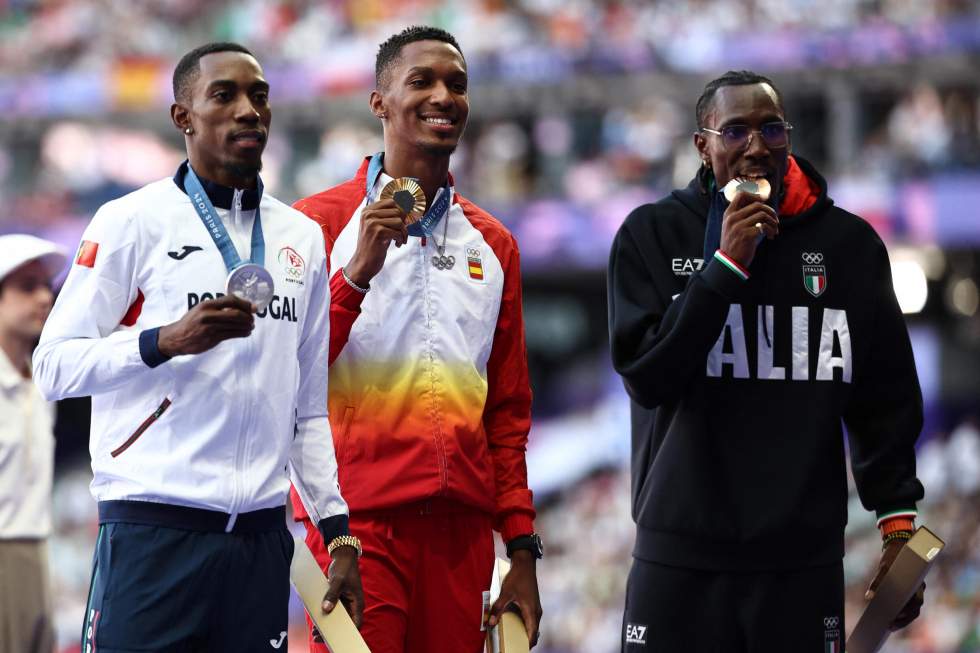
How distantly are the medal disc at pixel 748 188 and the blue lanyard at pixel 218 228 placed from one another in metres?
1.25

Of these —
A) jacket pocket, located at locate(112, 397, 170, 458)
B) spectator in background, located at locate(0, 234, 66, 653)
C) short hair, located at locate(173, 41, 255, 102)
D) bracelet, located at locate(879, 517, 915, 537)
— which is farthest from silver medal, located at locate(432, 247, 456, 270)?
spectator in background, located at locate(0, 234, 66, 653)

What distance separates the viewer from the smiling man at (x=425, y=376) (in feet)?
13.3

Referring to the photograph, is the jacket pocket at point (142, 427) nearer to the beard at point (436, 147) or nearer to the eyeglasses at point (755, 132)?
the beard at point (436, 147)

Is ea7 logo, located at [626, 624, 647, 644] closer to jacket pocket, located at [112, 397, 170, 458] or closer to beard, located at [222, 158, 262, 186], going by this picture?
jacket pocket, located at [112, 397, 170, 458]

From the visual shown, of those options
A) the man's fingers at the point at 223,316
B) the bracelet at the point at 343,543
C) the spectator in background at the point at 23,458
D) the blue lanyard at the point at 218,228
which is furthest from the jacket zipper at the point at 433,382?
the spectator in background at the point at 23,458

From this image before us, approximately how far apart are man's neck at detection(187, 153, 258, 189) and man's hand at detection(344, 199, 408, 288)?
357 mm

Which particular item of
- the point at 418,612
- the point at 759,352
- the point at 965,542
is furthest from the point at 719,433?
the point at 965,542

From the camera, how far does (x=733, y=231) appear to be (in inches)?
155

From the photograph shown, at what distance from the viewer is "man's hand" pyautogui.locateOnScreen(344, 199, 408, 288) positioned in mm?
3943

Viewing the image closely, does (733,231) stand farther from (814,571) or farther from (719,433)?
(814,571)

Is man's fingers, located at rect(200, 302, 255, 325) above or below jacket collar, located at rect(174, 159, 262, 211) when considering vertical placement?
below

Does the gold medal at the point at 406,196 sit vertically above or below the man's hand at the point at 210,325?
above

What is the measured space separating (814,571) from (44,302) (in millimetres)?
3368

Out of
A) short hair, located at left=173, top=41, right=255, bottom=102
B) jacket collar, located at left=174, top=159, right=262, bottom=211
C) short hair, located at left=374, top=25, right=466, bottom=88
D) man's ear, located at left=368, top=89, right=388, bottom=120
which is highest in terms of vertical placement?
short hair, located at left=374, top=25, right=466, bottom=88
